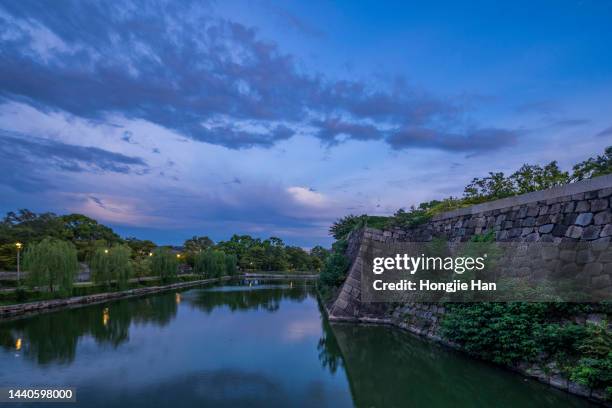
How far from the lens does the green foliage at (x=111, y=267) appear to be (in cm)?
2561

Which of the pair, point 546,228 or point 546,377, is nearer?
point 546,377

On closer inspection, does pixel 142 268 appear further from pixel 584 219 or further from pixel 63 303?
pixel 584 219

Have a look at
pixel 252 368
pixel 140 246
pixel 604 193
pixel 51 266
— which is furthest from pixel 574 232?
pixel 140 246

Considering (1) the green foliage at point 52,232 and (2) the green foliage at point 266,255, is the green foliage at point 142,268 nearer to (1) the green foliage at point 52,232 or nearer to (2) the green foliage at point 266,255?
(1) the green foliage at point 52,232

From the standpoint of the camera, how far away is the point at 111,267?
26.3m

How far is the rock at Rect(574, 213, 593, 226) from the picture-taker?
6812mm

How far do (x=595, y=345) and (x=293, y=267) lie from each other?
74244 mm

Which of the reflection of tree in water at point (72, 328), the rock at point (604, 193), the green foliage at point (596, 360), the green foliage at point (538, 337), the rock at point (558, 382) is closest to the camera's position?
the green foliage at point (596, 360)

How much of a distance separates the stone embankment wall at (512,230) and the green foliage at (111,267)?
19635 mm

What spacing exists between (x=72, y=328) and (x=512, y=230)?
16738mm

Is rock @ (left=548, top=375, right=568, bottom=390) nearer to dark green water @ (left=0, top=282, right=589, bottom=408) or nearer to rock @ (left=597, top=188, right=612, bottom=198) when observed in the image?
dark green water @ (left=0, top=282, right=589, bottom=408)

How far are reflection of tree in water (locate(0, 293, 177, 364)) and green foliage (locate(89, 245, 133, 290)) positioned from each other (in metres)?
4.86

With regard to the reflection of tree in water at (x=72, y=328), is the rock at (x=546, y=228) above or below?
above

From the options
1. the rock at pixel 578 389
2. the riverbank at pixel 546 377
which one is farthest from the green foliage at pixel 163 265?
the rock at pixel 578 389
